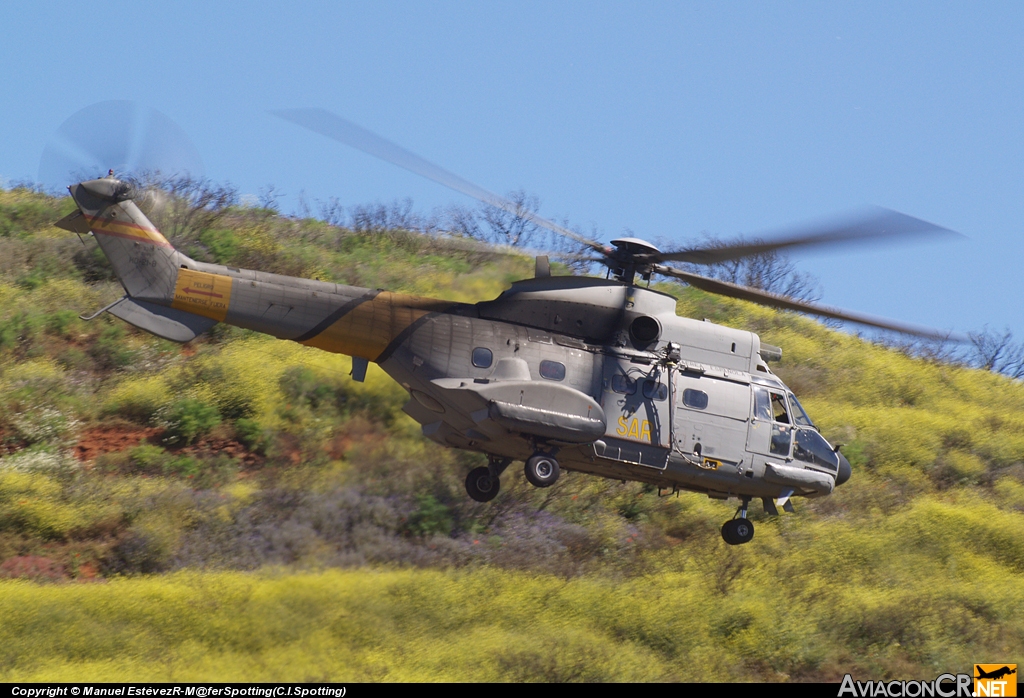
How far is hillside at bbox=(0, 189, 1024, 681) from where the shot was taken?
→ 13539mm

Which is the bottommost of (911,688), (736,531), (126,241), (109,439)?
(911,688)

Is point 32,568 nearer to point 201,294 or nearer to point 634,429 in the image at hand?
point 201,294

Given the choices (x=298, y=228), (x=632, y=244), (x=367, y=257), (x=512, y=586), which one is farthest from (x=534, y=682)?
(x=298, y=228)

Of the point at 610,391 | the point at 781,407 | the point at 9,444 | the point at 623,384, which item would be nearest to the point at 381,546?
the point at 610,391

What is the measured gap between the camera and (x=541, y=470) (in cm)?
1420

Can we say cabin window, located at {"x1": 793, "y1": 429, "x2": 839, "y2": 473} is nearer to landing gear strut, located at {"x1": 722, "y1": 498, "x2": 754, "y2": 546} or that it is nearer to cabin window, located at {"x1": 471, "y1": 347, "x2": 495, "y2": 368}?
landing gear strut, located at {"x1": 722, "y1": 498, "x2": 754, "y2": 546}

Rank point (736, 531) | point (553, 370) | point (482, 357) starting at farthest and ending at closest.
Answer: point (736, 531) → point (553, 370) → point (482, 357)

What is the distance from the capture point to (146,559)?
16.0m

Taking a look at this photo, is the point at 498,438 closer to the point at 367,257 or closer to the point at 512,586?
the point at 512,586

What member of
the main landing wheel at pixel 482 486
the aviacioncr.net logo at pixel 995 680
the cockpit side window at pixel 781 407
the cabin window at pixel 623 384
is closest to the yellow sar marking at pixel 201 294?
the main landing wheel at pixel 482 486

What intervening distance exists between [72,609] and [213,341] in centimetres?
903

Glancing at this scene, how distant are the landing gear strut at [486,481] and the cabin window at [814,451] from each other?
14.8ft

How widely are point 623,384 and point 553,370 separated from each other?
1071 millimetres

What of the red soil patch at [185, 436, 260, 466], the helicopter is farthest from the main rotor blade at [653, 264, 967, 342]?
the red soil patch at [185, 436, 260, 466]
